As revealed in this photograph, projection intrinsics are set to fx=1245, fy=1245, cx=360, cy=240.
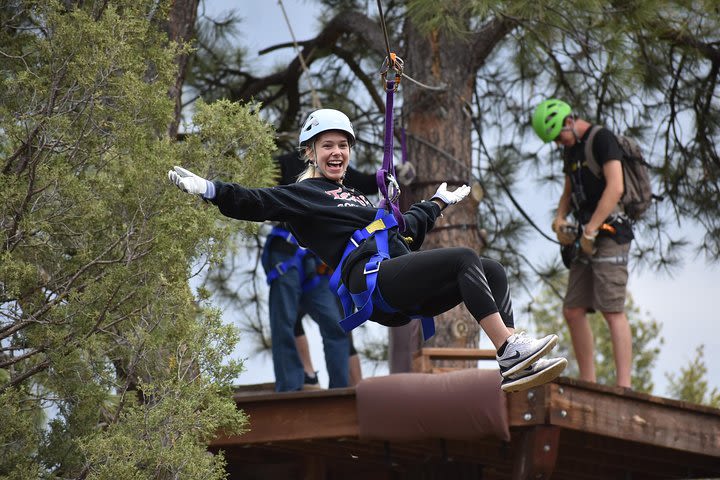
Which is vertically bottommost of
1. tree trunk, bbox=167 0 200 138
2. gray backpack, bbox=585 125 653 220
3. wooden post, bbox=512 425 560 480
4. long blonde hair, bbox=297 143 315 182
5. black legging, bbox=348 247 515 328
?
wooden post, bbox=512 425 560 480

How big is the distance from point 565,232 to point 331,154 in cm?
311

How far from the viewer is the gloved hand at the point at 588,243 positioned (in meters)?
7.89

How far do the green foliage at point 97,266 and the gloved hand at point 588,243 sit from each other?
2886mm

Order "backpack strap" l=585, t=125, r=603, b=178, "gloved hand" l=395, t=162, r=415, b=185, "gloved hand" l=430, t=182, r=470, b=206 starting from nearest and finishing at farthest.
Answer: "gloved hand" l=430, t=182, r=470, b=206, "backpack strap" l=585, t=125, r=603, b=178, "gloved hand" l=395, t=162, r=415, b=185

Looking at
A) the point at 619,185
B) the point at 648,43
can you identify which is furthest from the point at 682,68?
the point at 619,185

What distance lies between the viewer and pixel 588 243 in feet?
26.0

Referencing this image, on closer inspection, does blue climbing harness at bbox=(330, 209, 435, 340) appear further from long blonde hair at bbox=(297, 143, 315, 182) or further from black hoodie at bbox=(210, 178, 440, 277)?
long blonde hair at bbox=(297, 143, 315, 182)

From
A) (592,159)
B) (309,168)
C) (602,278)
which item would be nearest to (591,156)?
(592,159)

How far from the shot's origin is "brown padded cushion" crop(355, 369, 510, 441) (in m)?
6.89

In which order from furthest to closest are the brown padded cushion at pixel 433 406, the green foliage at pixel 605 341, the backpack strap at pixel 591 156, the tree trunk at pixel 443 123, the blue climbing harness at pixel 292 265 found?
the green foliage at pixel 605 341
the tree trunk at pixel 443 123
the blue climbing harness at pixel 292 265
the backpack strap at pixel 591 156
the brown padded cushion at pixel 433 406

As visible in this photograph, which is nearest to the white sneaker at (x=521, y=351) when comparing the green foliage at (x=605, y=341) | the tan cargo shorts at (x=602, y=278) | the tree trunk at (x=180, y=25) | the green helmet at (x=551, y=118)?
Result: the tan cargo shorts at (x=602, y=278)

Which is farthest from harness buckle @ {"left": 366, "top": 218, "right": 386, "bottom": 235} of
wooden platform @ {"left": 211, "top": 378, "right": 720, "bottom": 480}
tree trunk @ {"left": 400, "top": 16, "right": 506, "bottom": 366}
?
tree trunk @ {"left": 400, "top": 16, "right": 506, "bottom": 366}

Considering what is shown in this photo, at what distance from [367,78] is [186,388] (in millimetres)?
6150

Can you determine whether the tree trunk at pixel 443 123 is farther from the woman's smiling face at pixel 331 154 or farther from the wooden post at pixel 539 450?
the woman's smiling face at pixel 331 154
